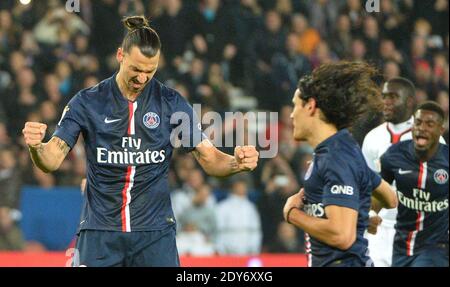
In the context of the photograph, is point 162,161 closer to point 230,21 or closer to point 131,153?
point 131,153

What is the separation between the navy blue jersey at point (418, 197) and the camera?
26.5 ft

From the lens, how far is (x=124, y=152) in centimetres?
582

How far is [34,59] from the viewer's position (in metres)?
12.5

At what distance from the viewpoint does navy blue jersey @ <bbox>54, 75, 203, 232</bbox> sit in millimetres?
5797

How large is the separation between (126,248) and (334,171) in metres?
1.51

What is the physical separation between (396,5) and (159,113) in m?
8.84

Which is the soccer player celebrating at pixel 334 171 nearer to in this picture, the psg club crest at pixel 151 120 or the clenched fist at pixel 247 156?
the clenched fist at pixel 247 156

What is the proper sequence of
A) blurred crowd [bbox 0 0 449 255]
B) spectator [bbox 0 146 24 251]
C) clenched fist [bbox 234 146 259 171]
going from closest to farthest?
1. clenched fist [bbox 234 146 259 171]
2. spectator [bbox 0 146 24 251]
3. blurred crowd [bbox 0 0 449 255]

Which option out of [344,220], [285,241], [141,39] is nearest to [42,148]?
[141,39]

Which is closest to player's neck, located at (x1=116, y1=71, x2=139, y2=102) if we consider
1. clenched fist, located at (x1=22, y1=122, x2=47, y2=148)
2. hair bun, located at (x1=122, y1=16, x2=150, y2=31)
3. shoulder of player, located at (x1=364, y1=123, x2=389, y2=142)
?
hair bun, located at (x1=122, y1=16, x2=150, y2=31)

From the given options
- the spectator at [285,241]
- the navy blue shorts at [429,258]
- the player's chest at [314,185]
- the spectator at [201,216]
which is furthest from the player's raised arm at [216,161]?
the spectator at [285,241]

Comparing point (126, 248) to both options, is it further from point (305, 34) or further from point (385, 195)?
Result: point (305, 34)

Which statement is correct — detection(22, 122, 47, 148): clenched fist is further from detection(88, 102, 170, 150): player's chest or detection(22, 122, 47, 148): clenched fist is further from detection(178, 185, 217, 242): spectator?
detection(178, 185, 217, 242): spectator

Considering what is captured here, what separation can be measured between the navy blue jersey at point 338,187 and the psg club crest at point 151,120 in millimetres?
1185
